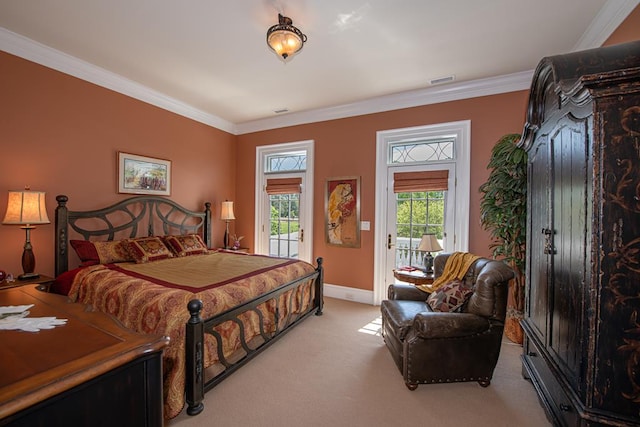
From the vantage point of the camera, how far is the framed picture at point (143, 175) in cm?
370

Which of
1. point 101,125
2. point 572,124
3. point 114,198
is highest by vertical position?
point 101,125

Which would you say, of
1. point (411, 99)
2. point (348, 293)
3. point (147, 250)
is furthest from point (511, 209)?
point (147, 250)

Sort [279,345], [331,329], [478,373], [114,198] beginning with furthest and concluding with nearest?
[114,198]
[331,329]
[279,345]
[478,373]

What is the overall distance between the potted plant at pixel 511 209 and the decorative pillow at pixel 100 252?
420cm

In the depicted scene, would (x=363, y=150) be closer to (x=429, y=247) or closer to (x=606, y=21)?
(x=429, y=247)

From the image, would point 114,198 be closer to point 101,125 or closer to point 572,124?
point 101,125

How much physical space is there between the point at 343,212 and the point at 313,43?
242 centimetres

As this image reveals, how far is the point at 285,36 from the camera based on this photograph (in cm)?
228

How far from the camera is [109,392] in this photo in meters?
0.85

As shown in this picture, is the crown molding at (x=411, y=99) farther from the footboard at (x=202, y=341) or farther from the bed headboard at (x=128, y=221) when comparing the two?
the footboard at (x=202, y=341)

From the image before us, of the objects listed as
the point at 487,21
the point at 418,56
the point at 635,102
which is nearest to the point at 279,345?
the point at 635,102

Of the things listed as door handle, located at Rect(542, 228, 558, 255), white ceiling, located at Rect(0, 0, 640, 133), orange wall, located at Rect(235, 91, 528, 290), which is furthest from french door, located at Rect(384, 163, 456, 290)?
door handle, located at Rect(542, 228, 558, 255)

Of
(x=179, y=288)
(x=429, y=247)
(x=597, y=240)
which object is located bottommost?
(x=179, y=288)

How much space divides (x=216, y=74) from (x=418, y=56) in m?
2.40
